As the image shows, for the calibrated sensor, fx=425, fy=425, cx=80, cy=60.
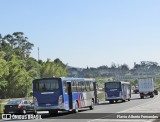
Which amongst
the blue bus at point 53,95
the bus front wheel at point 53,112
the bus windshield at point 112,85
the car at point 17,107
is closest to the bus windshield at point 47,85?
the blue bus at point 53,95

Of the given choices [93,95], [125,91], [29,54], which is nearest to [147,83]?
[125,91]

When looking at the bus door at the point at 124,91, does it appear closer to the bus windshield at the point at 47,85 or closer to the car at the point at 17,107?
the car at the point at 17,107

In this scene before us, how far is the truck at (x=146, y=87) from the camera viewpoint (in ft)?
216

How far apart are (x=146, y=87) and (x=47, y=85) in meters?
38.7

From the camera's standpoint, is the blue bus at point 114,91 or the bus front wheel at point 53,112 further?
the blue bus at point 114,91

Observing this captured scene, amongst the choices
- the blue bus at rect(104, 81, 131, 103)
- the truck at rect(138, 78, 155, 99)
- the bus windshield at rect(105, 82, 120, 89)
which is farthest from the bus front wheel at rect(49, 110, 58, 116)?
the truck at rect(138, 78, 155, 99)

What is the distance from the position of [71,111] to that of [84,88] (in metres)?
2.84

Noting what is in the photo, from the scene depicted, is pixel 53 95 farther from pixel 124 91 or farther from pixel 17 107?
pixel 124 91

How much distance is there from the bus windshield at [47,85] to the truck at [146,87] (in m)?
37.8

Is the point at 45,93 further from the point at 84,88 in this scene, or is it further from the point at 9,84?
the point at 9,84

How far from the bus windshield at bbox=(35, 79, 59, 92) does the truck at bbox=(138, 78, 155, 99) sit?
1488 inches

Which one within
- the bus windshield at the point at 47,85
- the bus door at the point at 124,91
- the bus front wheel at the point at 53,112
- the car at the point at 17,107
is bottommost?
the bus front wheel at the point at 53,112

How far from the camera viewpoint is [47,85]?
29594 mm

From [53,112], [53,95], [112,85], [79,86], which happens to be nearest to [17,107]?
[53,112]
